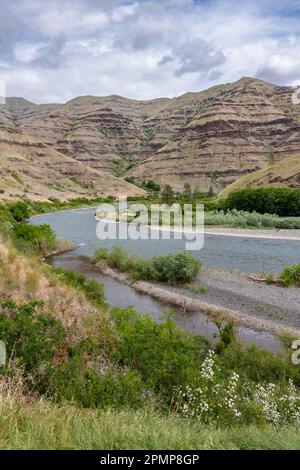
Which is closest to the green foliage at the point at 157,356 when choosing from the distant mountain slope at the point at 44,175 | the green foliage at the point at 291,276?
the green foliage at the point at 291,276

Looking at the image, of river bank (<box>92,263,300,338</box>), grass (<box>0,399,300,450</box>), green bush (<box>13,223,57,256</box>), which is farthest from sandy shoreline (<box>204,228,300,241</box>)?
grass (<box>0,399,300,450</box>)

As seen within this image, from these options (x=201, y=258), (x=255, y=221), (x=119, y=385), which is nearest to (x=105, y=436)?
(x=119, y=385)

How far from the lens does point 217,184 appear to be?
160875 mm

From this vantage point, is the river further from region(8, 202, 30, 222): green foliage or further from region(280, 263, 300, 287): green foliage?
region(8, 202, 30, 222): green foliage

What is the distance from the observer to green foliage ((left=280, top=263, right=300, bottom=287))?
2615 centimetres

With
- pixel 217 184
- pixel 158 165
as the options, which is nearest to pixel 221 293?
pixel 217 184

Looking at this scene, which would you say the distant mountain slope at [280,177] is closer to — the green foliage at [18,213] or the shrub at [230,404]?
the green foliage at [18,213]

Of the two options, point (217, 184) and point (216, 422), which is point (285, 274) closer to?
point (216, 422)

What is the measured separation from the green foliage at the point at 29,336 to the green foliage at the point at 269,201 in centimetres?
7036

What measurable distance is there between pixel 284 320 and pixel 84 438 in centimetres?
1782

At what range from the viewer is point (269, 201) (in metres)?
75.0

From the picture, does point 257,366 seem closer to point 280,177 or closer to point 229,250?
point 229,250

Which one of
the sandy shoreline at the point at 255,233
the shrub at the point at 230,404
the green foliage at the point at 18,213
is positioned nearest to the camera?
the shrub at the point at 230,404

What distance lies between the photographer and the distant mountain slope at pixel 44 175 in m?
115
